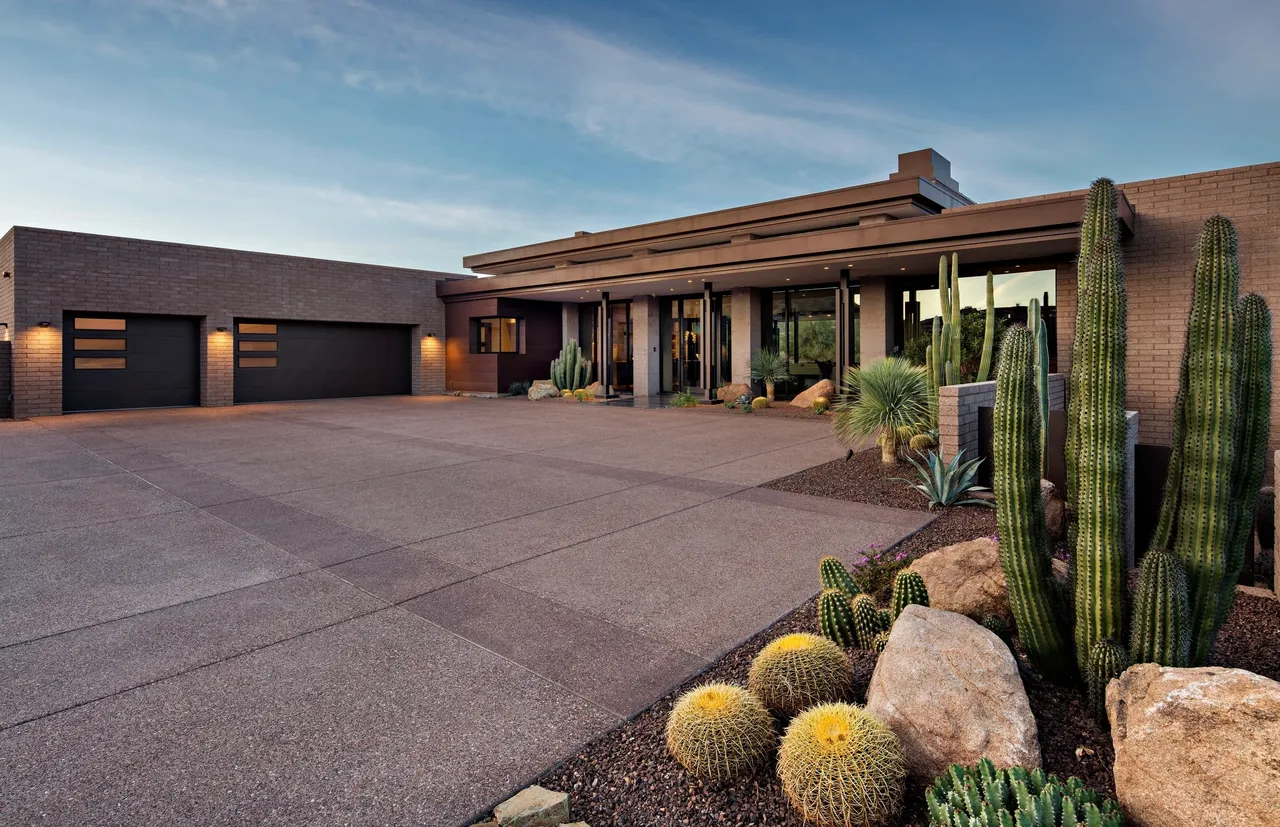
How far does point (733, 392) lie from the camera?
64.0ft

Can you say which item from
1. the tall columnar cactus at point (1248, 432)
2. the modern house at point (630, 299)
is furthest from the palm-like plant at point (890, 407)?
the tall columnar cactus at point (1248, 432)

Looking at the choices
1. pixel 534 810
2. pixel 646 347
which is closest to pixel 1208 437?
pixel 534 810

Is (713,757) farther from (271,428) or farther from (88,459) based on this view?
(271,428)

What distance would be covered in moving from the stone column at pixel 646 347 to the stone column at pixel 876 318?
26.0 feet

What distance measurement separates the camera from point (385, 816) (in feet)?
7.41

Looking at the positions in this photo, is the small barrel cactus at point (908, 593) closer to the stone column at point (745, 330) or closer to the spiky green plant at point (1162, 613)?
the spiky green plant at point (1162, 613)

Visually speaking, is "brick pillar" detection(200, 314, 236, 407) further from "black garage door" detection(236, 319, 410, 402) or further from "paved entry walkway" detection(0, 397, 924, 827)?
"paved entry walkway" detection(0, 397, 924, 827)

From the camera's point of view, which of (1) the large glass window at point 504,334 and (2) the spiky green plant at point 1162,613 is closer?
(2) the spiky green plant at point 1162,613

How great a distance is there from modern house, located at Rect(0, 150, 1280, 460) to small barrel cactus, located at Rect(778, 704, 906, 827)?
1270cm

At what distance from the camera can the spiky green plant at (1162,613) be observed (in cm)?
245

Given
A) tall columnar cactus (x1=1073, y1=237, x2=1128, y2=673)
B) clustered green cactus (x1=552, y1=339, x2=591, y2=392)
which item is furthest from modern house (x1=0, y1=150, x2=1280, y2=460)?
tall columnar cactus (x1=1073, y1=237, x2=1128, y2=673)

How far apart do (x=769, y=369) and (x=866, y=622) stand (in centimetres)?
1689

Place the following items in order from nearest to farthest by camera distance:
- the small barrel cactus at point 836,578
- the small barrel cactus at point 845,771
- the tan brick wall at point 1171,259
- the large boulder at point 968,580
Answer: the small barrel cactus at point 845,771 → the large boulder at point 968,580 → the small barrel cactus at point 836,578 → the tan brick wall at point 1171,259

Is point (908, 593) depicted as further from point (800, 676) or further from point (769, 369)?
point (769, 369)
